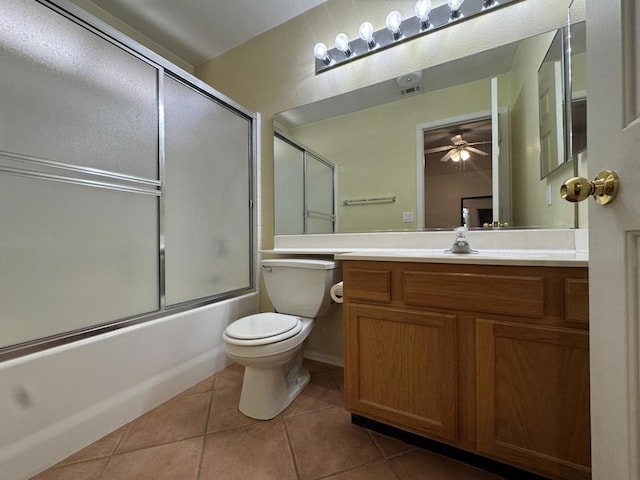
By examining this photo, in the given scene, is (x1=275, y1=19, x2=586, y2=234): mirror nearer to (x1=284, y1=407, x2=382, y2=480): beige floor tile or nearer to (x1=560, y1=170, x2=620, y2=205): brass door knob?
(x1=560, y1=170, x2=620, y2=205): brass door knob

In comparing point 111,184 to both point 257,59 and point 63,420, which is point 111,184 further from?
point 257,59

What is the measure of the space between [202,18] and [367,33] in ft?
4.00

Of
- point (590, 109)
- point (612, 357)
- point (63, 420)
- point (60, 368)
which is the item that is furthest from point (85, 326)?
point (590, 109)

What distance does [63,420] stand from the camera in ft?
3.49

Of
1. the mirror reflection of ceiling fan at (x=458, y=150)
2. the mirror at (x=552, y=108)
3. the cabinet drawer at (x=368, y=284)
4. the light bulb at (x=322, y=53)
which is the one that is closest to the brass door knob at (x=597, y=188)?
the cabinet drawer at (x=368, y=284)

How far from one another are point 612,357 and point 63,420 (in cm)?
171

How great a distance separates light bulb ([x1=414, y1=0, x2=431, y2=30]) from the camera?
56.3 inches

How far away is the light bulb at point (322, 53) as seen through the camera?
176 cm

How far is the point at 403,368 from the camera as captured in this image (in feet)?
3.42

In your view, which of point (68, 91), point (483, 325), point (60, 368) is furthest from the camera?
point (68, 91)

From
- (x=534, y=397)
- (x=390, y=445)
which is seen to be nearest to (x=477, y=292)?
(x=534, y=397)

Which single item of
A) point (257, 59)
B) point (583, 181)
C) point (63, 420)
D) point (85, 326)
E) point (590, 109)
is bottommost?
point (63, 420)

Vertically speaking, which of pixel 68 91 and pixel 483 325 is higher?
pixel 68 91

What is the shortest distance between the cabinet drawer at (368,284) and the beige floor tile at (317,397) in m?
0.66
